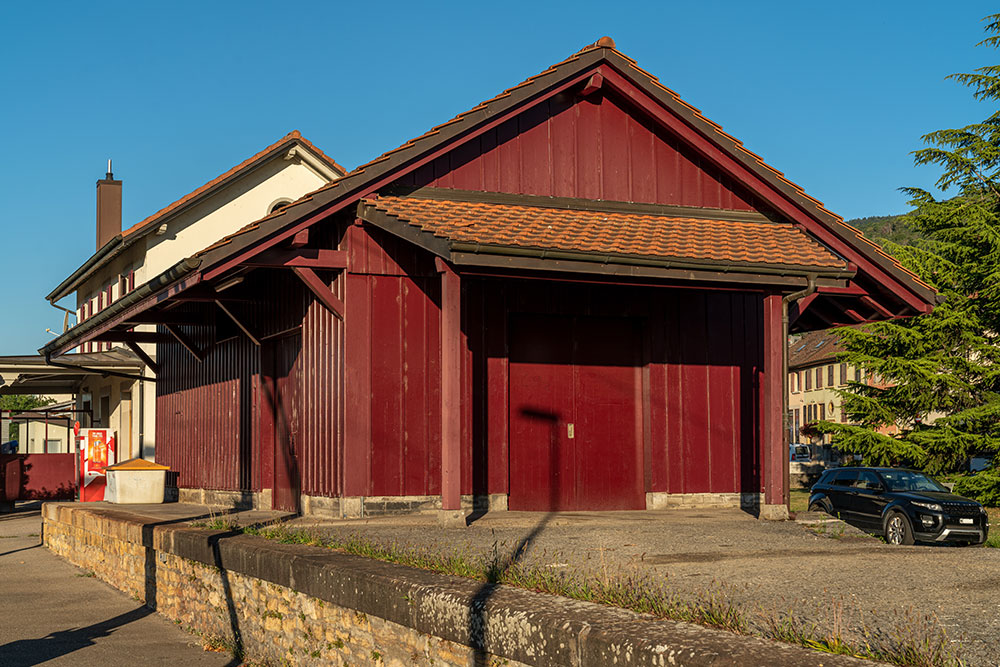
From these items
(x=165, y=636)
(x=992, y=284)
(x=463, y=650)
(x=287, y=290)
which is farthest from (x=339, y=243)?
(x=992, y=284)

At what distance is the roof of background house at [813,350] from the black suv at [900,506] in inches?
1705

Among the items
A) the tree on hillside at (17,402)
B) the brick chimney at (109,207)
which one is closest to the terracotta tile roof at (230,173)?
the brick chimney at (109,207)

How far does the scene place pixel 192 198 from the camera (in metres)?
27.5

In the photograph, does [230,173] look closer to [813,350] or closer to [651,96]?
[651,96]

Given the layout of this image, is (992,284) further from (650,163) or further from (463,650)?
(463,650)

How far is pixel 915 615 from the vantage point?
19.7ft

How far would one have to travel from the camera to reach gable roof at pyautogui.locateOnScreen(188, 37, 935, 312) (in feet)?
41.9

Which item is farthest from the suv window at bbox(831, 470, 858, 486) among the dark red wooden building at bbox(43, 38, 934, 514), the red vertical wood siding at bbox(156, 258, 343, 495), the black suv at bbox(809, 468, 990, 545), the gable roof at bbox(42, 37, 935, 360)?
the red vertical wood siding at bbox(156, 258, 343, 495)

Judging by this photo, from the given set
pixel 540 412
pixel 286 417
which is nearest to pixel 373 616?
pixel 540 412

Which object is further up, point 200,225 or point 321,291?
point 200,225

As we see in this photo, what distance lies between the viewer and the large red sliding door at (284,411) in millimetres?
14633

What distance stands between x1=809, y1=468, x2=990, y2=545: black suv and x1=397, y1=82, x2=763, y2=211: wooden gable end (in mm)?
6234

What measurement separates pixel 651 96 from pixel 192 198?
1669 cm

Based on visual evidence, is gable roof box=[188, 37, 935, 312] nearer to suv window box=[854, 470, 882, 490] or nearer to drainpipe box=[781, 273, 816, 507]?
drainpipe box=[781, 273, 816, 507]
